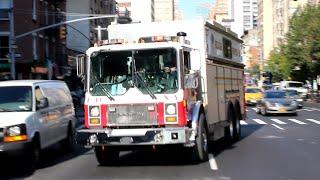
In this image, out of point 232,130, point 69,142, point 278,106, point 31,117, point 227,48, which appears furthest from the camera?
point 278,106

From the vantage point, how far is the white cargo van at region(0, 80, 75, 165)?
12.3m

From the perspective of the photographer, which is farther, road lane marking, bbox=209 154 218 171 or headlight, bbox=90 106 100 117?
Answer: headlight, bbox=90 106 100 117

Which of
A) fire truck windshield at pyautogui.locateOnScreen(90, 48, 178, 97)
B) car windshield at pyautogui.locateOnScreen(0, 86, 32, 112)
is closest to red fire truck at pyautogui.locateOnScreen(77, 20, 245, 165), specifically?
fire truck windshield at pyautogui.locateOnScreen(90, 48, 178, 97)

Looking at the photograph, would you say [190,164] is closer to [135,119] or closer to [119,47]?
[135,119]

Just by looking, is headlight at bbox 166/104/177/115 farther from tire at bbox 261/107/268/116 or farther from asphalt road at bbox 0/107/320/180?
tire at bbox 261/107/268/116

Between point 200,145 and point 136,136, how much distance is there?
1534mm

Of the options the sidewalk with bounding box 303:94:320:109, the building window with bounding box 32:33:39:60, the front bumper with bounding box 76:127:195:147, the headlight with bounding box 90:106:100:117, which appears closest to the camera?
the front bumper with bounding box 76:127:195:147

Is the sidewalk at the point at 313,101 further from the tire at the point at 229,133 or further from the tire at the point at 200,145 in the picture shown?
the tire at the point at 200,145

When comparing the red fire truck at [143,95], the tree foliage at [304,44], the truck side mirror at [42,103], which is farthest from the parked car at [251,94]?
the truck side mirror at [42,103]

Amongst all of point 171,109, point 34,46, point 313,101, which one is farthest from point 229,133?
point 313,101

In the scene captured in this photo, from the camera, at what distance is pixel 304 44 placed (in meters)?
57.7

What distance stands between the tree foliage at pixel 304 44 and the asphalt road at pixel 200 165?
127 feet

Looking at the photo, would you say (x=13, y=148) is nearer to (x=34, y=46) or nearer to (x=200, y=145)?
(x=200, y=145)

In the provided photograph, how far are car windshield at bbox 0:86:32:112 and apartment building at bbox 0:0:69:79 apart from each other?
24.1 meters
